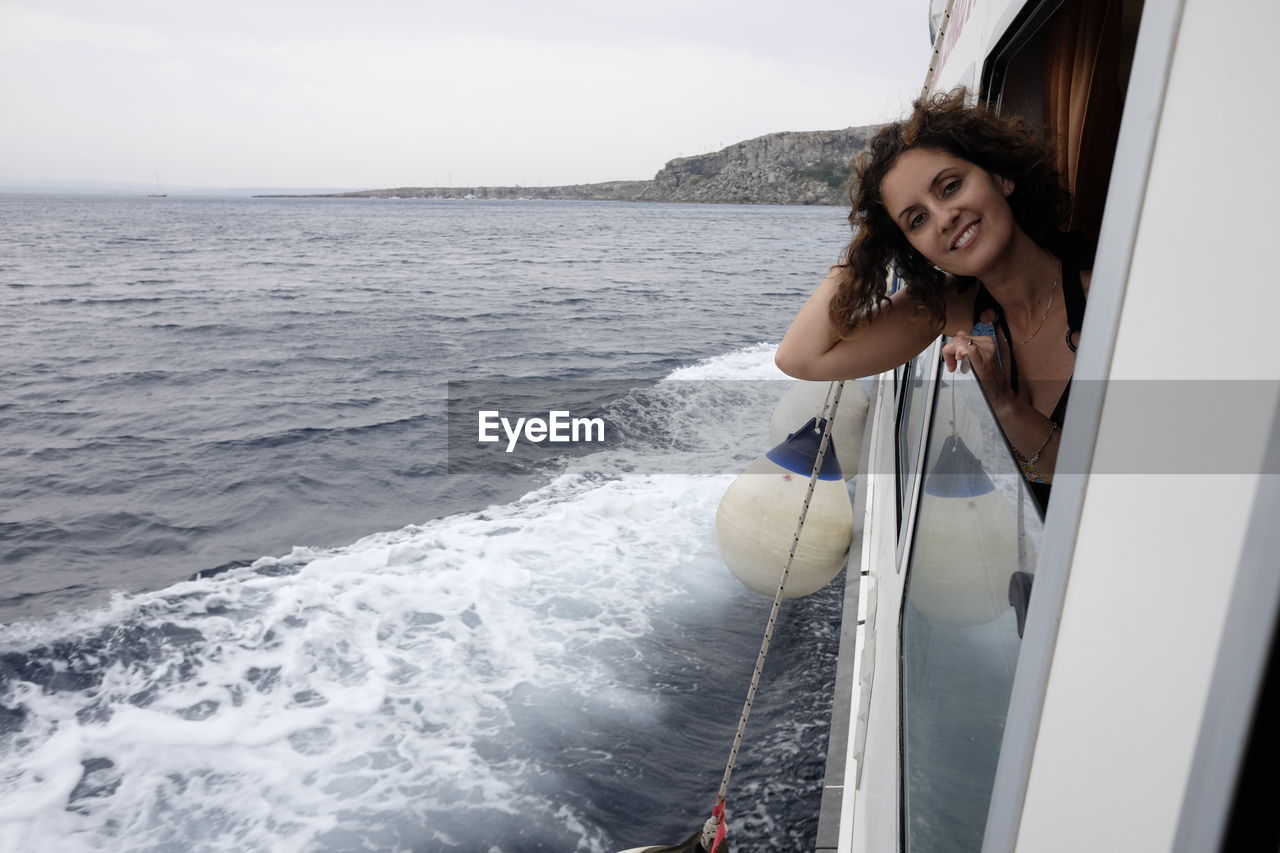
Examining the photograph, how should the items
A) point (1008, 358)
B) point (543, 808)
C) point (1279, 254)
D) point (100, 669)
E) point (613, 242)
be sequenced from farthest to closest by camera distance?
point (613, 242) → point (100, 669) → point (543, 808) → point (1008, 358) → point (1279, 254)

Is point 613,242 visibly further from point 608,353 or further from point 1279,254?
point 1279,254

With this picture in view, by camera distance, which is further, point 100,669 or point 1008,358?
point 100,669

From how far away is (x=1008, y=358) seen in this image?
142 cm

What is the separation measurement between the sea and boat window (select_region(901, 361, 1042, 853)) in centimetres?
298

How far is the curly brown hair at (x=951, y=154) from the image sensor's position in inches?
54.2

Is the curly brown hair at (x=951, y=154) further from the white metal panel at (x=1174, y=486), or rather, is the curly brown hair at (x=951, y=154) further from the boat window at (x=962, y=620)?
the white metal panel at (x=1174, y=486)

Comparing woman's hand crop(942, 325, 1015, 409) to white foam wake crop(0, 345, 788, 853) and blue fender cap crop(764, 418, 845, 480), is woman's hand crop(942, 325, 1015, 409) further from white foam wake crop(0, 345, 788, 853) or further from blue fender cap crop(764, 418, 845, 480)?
white foam wake crop(0, 345, 788, 853)

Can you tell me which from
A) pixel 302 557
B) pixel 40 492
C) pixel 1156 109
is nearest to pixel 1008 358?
pixel 1156 109

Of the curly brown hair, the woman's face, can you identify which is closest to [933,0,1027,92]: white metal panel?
the curly brown hair

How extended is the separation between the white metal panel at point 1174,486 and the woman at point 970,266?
2.38ft

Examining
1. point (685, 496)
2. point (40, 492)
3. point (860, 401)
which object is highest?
point (860, 401)

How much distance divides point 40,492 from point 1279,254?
438 inches

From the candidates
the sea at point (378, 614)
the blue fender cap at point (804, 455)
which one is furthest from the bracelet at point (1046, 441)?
the sea at point (378, 614)

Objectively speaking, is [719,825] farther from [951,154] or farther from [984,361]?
[951,154]
